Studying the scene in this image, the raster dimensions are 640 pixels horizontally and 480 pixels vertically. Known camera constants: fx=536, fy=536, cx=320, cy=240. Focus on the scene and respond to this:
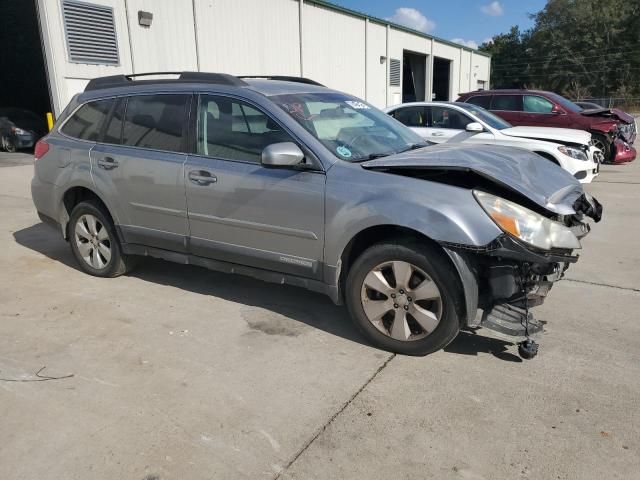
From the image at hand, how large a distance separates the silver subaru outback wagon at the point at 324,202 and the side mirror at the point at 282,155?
1cm

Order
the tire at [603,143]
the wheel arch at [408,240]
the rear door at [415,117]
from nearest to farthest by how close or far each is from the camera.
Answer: the wheel arch at [408,240], the rear door at [415,117], the tire at [603,143]

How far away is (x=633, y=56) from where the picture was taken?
63.7 meters

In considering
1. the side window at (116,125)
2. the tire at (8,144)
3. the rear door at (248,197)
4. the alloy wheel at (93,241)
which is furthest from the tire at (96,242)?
the tire at (8,144)

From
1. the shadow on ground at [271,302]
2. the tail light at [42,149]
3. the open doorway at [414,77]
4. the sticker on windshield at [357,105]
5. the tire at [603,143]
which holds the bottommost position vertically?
the shadow on ground at [271,302]

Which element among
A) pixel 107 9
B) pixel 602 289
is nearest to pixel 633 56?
pixel 107 9

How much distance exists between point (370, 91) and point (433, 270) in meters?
23.3

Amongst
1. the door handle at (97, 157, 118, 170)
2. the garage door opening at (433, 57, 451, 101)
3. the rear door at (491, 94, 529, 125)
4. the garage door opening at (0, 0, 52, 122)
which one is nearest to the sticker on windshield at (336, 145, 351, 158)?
the door handle at (97, 157, 118, 170)

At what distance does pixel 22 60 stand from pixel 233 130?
73.3 ft

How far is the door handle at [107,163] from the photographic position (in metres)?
4.65

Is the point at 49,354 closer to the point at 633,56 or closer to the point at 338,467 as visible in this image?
the point at 338,467

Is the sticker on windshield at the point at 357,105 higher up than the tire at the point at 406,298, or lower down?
higher up

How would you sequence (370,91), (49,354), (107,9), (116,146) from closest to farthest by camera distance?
1. (49,354)
2. (116,146)
3. (107,9)
4. (370,91)

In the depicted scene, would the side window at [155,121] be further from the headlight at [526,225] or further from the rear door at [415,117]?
the rear door at [415,117]

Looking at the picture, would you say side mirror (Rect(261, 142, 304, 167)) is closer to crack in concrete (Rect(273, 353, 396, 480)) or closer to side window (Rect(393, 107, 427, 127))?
crack in concrete (Rect(273, 353, 396, 480))
